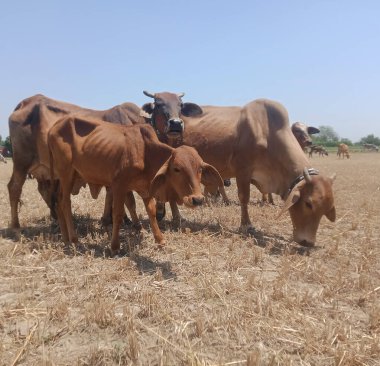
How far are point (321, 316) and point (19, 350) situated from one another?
7.59 feet

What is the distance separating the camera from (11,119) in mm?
6211

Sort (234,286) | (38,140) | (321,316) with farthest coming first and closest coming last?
1. (38,140)
2. (234,286)
3. (321,316)

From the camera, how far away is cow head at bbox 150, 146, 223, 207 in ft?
13.4

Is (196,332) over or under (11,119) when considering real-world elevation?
under

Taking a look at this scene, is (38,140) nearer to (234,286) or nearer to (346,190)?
(234,286)

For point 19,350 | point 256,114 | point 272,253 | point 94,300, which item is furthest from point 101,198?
point 19,350

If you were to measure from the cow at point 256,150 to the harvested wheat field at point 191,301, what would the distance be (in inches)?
24.3

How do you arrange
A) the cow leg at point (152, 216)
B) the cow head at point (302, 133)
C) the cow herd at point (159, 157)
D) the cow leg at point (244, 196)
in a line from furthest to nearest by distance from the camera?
the cow head at point (302, 133) < the cow leg at point (244, 196) < the cow leg at point (152, 216) < the cow herd at point (159, 157)

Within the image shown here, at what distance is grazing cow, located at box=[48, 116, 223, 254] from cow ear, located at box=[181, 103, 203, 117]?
205cm

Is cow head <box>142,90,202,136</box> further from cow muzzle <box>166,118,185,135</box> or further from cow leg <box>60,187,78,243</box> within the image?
cow leg <box>60,187,78,243</box>

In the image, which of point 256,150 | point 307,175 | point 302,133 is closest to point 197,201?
point 307,175

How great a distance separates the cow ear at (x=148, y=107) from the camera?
6.46 metres

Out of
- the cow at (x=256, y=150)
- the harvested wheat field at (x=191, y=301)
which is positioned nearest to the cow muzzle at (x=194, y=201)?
the harvested wheat field at (x=191, y=301)

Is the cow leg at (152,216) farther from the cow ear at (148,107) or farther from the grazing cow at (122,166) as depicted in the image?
the cow ear at (148,107)
